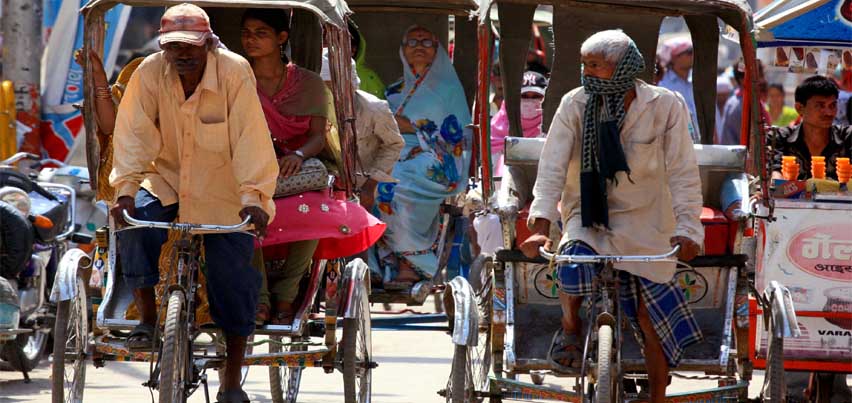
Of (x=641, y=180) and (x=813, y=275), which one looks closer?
(x=641, y=180)

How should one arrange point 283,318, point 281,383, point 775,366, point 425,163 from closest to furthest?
1. point 775,366
2. point 283,318
3. point 281,383
4. point 425,163

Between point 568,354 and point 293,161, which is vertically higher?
point 293,161

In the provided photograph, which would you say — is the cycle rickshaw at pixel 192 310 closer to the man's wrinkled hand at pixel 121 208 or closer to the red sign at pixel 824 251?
the man's wrinkled hand at pixel 121 208

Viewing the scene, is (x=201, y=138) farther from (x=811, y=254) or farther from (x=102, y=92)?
(x=811, y=254)

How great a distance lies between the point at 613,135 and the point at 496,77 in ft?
20.9

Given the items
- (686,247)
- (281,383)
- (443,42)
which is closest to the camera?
(686,247)


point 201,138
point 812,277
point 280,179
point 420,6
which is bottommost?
point 812,277

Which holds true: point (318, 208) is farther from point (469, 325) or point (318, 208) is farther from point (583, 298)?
point (583, 298)

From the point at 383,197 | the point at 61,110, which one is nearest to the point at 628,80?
the point at 383,197

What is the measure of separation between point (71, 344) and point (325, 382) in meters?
2.83

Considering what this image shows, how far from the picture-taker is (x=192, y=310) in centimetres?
647

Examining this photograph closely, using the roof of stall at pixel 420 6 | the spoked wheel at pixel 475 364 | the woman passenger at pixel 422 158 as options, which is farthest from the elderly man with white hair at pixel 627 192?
the woman passenger at pixel 422 158

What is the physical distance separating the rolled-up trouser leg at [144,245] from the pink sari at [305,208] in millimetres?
701

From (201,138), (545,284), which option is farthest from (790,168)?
(201,138)
